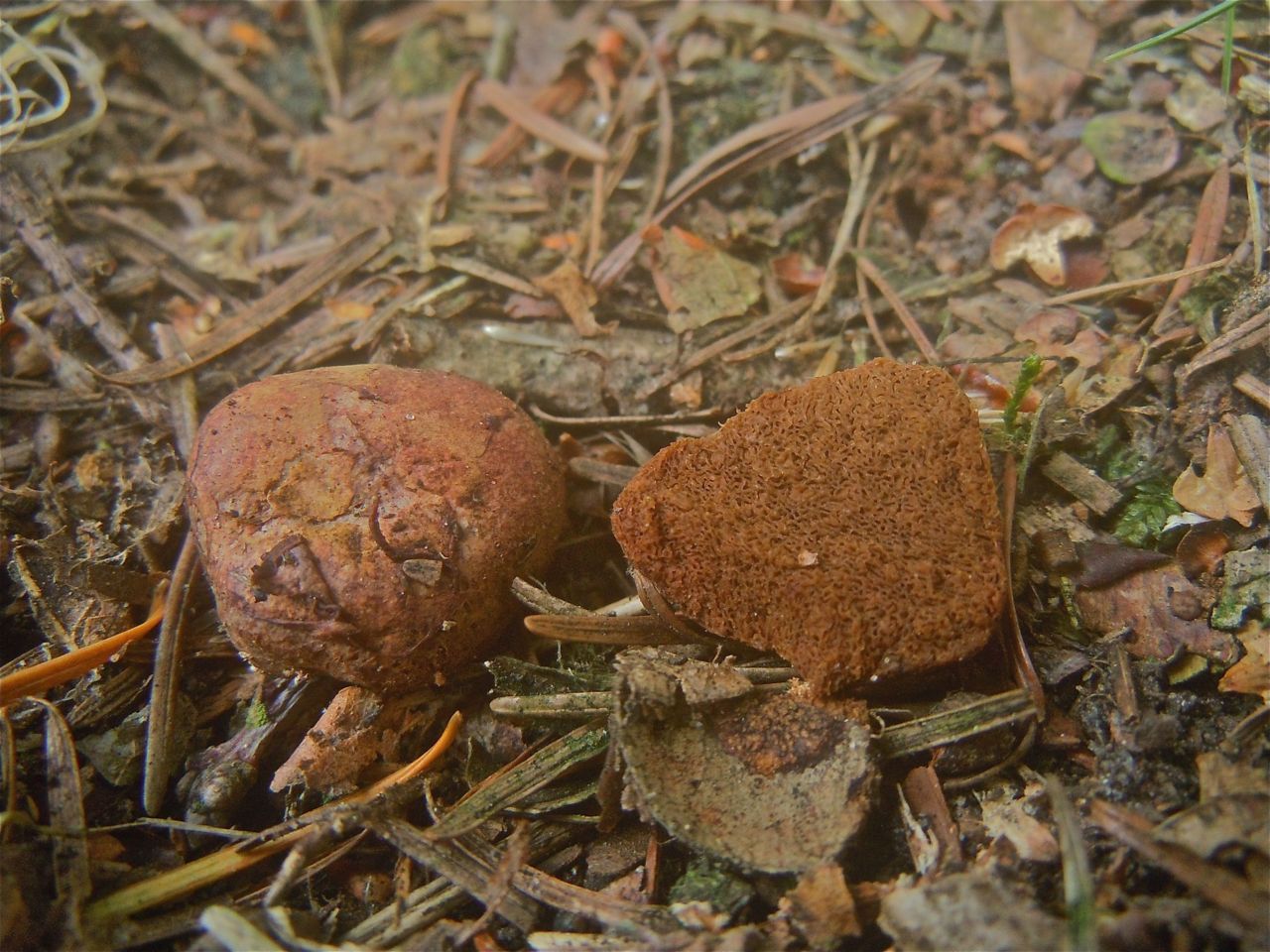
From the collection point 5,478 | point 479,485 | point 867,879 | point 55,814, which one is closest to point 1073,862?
point 867,879

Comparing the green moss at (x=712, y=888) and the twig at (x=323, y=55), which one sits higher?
the twig at (x=323, y=55)

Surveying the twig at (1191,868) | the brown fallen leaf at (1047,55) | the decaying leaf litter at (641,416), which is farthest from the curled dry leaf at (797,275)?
the twig at (1191,868)

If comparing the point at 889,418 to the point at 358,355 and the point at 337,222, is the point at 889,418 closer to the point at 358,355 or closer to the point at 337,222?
the point at 358,355

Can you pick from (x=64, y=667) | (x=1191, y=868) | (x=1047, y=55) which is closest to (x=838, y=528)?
(x=1191, y=868)

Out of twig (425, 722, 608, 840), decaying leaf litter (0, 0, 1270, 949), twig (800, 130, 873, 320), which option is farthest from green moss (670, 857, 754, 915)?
twig (800, 130, 873, 320)

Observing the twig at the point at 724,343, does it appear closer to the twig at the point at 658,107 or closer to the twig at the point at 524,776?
the twig at the point at 658,107

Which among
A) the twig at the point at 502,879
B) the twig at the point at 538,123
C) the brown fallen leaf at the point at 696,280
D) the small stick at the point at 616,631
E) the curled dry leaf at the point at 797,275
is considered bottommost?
the twig at the point at 502,879

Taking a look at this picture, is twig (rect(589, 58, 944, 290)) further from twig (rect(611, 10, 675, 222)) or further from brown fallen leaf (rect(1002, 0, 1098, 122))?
brown fallen leaf (rect(1002, 0, 1098, 122))
